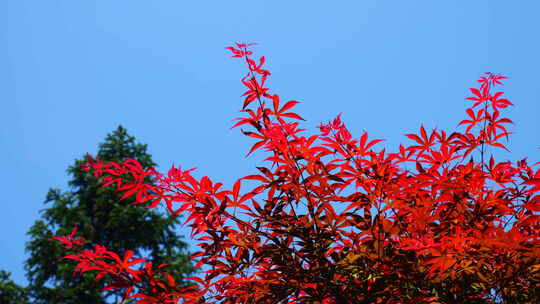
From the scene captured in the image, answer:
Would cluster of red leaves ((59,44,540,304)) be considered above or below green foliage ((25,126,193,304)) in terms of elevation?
below

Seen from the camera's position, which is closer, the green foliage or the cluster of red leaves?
the cluster of red leaves

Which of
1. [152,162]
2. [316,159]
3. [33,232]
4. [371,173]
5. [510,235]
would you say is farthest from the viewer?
[152,162]

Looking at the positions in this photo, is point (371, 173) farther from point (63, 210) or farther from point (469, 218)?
point (63, 210)

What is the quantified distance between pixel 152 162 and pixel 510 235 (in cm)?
1620

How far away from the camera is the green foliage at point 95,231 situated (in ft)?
48.4

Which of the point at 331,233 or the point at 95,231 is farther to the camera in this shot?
the point at 95,231

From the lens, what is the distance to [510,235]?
206 centimetres

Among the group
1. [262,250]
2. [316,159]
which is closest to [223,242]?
[262,250]

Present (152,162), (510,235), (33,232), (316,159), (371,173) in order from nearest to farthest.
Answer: (510,235) < (316,159) < (371,173) < (33,232) < (152,162)

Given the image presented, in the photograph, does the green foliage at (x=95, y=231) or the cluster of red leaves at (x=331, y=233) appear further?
the green foliage at (x=95, y=231)

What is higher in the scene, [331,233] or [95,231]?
[95,231]

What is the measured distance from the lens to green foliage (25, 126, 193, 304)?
14.8m

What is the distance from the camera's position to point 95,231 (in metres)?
→ 16.3

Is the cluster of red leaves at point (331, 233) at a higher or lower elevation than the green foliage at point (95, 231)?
lower
